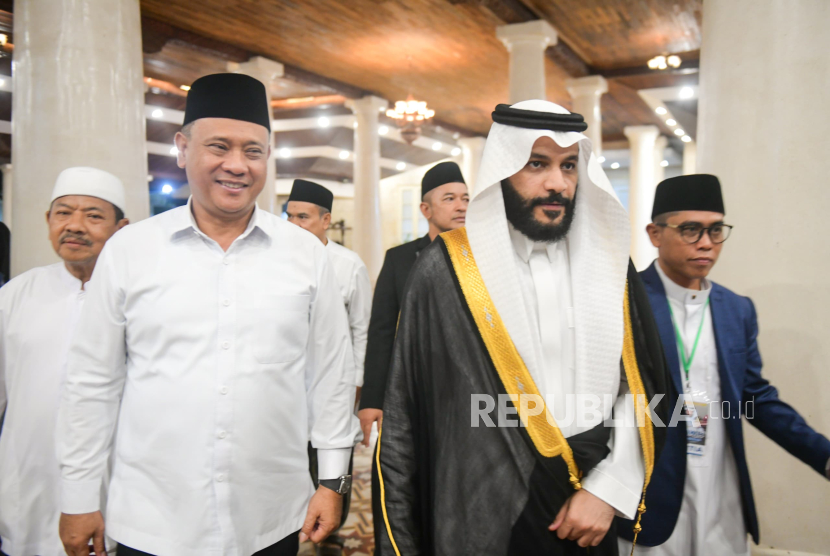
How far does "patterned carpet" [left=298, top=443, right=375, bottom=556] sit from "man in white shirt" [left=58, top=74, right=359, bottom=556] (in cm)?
163

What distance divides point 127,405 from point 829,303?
2.94 m

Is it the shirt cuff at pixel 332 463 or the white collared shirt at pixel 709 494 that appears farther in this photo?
the white collared shirt at pixel 709 494

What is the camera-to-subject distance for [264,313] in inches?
65.1

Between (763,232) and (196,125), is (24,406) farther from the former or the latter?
(763,232)

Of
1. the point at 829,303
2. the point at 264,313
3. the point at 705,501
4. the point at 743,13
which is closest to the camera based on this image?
the point at 264,313

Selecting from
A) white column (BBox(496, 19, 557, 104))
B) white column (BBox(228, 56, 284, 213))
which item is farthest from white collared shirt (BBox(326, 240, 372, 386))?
white column (BBox(228, 56, 284, 213))

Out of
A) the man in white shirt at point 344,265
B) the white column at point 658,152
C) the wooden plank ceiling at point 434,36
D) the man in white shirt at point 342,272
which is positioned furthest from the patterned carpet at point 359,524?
the white column at point 658,152

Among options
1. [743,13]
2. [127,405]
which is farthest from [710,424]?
[743,13]

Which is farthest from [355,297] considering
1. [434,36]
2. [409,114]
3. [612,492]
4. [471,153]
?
[471,153]

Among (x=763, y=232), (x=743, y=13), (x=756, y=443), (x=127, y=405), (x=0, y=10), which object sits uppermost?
(x=0, y=10)

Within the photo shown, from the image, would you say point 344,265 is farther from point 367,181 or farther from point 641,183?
point 641,183

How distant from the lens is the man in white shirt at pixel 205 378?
5.08 ft

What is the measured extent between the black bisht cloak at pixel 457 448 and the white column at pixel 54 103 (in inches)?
107

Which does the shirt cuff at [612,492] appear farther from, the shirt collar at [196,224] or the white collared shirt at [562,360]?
the shirt collar at [196,224]
